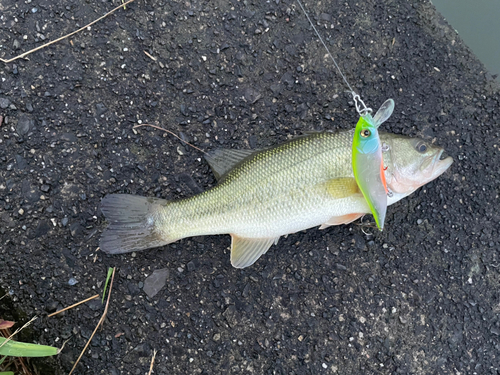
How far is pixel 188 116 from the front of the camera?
291 centimetres

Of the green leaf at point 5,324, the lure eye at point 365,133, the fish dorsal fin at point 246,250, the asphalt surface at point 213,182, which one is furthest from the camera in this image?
the asphalt surface at point 213,182

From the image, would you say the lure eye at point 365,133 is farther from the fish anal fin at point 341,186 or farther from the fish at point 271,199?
the fish anal fin at point 341,186

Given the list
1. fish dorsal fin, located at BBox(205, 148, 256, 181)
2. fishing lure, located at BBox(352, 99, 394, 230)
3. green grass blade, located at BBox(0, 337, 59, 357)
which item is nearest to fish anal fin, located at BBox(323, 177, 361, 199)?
fishing lure, located at BBox(352, 99, 394, 230)

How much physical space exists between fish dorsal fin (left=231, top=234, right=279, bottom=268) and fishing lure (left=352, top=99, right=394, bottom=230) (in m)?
0.78

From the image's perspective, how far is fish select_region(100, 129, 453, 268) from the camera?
Answer: 2.47m

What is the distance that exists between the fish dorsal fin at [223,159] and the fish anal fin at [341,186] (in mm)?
661

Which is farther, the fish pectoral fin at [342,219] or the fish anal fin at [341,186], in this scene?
the fish pectoral fin at [342,219]

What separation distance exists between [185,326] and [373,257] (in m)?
1.65

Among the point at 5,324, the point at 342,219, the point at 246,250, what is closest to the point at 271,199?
the point at 246,250

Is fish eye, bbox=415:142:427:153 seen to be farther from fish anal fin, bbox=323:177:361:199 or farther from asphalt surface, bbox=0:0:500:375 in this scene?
fish anal fin, bbox=323:177:361:199

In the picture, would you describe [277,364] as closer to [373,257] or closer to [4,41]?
[373,257]

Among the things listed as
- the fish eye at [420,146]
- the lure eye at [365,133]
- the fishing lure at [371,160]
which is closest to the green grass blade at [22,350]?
the fishing lure at [371,160]

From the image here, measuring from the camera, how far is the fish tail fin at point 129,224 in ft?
8.59

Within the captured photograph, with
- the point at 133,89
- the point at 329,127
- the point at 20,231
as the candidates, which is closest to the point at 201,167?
the point at 133,89
